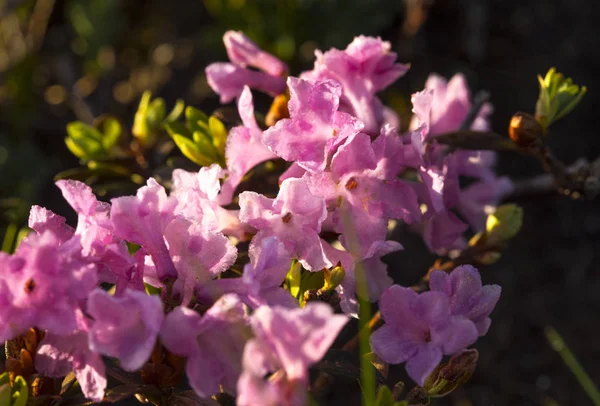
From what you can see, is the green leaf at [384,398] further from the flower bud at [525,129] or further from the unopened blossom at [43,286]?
the flower bud at [525,129]

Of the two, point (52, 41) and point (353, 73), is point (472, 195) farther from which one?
point (52, 41)

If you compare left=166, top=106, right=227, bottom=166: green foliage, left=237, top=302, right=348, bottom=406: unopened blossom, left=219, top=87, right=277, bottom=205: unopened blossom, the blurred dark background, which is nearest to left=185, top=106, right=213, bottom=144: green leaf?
left=166, top=106, right=227, bottom=166: green foliage

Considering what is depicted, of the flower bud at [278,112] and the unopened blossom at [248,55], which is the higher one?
the unopened blossom at [248,55]

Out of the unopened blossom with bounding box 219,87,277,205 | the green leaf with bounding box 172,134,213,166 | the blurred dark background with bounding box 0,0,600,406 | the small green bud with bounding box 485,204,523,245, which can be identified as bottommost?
the blurred dark background with bounding box 0,0,600,406

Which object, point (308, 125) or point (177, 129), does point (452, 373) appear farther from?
point (177, 129)

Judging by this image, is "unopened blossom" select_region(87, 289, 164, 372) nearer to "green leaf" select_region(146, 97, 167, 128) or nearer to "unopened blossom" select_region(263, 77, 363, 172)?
Result: "unopened blossom" select_region(263, 77, 363, 172)

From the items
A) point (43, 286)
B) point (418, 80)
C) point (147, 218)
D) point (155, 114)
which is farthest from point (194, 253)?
point (418, 80)

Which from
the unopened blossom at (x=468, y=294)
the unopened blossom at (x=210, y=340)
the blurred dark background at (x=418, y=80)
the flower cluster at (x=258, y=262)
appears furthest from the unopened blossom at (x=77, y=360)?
the blurred dark background at (x=418, y=80)
